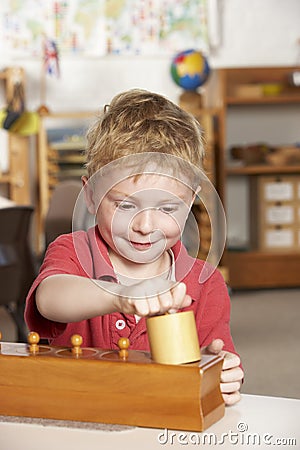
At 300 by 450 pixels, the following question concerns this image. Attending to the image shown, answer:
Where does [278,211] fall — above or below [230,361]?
below

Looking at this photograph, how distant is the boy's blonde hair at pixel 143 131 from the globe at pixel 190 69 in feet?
14.5

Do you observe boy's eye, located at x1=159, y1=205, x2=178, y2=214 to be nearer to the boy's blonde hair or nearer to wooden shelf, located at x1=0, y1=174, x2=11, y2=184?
the boy's blonde hair

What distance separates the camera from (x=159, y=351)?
0.81 m

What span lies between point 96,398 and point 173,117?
1.13ft

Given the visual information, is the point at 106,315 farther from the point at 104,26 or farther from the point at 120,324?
the point at 104,26

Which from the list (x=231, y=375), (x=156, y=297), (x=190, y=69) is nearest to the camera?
(x=156, y=297)

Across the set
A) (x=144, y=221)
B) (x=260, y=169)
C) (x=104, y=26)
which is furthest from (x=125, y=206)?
(x=104, y=26)

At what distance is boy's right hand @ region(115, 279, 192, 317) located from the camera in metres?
0.78

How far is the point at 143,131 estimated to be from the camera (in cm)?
100

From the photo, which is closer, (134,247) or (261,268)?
(134,247)

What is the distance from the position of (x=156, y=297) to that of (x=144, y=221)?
11cm

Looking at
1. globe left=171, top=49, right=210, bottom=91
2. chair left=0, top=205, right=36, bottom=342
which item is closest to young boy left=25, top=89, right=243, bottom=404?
chair left=0, top=205, right=36, bottom=342

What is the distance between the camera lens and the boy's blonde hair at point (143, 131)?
39.2 inches

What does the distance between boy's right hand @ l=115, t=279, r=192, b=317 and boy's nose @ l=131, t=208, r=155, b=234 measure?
3.4 inches
